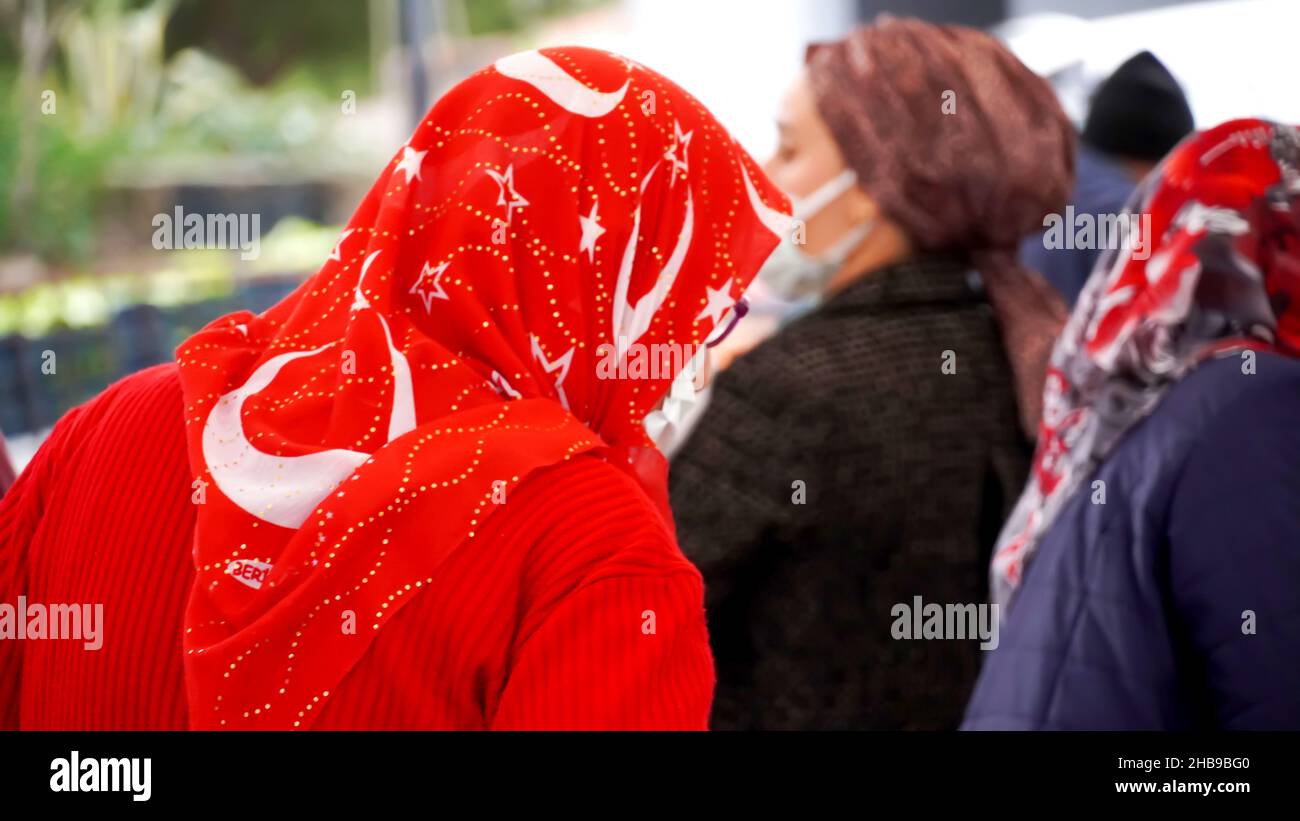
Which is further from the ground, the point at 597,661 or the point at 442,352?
the point at 442,352

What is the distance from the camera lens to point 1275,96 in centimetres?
322

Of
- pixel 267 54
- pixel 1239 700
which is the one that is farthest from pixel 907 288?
pixel 267 54

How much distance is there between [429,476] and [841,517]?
0.76 m

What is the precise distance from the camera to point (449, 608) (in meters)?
0.81

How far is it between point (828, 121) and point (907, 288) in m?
0.26

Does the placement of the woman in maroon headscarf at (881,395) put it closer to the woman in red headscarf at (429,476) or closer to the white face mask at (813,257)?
the white face mask at (813,257)

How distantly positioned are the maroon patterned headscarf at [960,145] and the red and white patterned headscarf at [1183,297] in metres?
0.30

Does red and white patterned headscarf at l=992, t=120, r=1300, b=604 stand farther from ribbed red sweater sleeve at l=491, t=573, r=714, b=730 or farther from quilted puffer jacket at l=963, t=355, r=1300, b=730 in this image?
ribbed red sweater sleeve at l=491, t=573, r=714, b=730

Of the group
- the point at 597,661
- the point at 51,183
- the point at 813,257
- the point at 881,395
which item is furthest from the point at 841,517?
the point at 51,183

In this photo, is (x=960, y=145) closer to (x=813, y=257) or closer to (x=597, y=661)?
(x=813, y=257)

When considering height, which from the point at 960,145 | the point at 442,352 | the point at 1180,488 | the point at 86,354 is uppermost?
the point at 960,145

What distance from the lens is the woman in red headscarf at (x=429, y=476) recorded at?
805 mm

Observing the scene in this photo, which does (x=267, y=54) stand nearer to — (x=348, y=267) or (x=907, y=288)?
(x=907, y=288)

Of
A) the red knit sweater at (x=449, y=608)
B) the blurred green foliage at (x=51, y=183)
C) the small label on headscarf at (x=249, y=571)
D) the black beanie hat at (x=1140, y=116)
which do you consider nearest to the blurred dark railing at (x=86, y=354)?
the blurred green foliage at (x=51, y=183)
